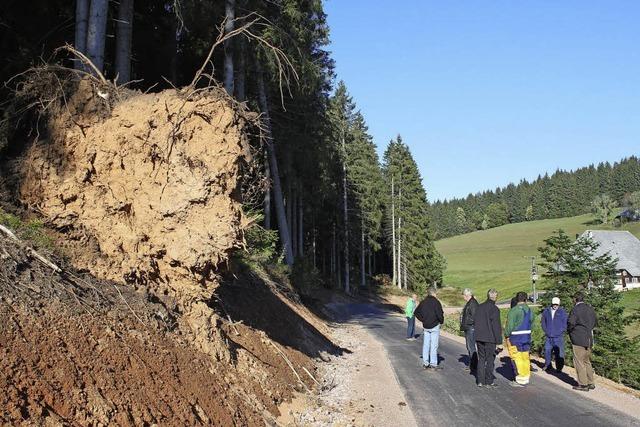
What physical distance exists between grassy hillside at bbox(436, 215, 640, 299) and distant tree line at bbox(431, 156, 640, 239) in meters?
13.6

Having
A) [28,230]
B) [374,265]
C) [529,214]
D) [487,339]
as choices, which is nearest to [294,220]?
[487,339]

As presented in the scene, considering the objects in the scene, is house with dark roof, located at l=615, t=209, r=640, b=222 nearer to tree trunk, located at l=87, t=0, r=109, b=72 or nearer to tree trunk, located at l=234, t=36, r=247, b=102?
tree trunk, located at l=234, t=36, r=247, b=102

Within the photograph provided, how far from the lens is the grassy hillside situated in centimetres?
8325

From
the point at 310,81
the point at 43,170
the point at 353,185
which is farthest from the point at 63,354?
the point at 353,185

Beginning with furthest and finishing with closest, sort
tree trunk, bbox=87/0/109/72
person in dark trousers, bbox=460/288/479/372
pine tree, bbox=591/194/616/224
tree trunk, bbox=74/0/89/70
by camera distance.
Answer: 1. pine tree, bbox=591/194/616/224
2. person in dark trousers, bbox=460/288/479/372
3. tree trunk, bbox=74/0/89/70
4. tree trunk, bbox=87/0/109/72

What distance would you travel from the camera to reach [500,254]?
118000 millimetres

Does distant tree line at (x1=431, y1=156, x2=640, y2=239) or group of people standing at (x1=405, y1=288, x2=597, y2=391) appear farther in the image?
distant tree line at (x1=431, y1=156, x2=640, y2=239)

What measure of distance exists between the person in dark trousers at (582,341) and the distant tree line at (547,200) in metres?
159

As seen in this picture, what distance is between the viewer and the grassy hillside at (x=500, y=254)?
83.2m

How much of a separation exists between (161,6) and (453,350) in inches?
527

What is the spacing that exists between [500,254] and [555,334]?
113 m

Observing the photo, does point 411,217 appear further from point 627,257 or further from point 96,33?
point 96,33

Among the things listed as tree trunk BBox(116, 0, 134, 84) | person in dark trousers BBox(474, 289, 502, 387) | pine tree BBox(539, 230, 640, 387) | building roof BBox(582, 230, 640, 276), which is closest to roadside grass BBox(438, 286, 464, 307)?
building roof BBox(582, 230, 640, 276)

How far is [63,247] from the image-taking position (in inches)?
248
